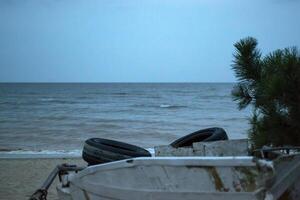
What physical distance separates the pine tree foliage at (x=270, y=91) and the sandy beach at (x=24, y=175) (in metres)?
3.89

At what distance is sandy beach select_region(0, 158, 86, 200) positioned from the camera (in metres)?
8.37

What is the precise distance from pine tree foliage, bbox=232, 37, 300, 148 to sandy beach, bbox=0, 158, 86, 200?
12.8 feet

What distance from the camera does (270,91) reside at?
5379mm

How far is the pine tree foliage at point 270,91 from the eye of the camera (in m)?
5.38

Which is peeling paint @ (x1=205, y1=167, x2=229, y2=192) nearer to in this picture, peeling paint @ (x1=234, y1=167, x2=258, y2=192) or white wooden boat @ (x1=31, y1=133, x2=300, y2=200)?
white wooden boat @ (x1=31, y1=133, x2=300, y2=200)

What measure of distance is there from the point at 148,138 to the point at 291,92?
1698 centimetres

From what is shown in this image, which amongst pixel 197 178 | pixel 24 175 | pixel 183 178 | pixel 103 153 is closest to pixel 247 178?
pixel 197 178

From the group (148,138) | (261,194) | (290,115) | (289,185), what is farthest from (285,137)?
(148,138)

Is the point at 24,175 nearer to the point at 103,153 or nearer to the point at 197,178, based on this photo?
the point at 103,153

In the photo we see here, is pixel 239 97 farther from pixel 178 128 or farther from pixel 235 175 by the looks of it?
pixel 178 128

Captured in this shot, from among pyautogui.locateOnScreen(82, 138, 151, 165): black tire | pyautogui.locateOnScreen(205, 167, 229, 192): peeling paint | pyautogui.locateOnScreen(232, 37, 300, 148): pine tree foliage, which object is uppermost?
pyautogui.locateOnScreen(232, 37, 300, 148): pine tree foliage

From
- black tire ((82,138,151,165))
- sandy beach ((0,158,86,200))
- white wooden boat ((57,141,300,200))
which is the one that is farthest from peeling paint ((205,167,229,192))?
sandy beach ((0,158,86,200))

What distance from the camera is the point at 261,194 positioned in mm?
3219

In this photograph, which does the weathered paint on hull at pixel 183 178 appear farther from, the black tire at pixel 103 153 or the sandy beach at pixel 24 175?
the sandy beach at pixel 24 175
